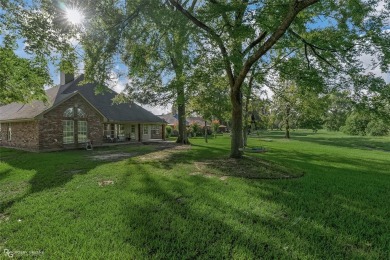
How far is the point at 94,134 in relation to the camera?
20.8 metres

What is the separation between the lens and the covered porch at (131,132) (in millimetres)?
24500

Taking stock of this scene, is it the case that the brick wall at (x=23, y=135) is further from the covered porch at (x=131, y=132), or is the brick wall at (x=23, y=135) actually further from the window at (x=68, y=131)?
the covered porch at (x=131, y=132)

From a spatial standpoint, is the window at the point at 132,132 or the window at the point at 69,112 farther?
the window at the point at 132,132

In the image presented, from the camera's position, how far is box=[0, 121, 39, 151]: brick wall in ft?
57.2

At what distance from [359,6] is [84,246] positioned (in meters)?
10.9

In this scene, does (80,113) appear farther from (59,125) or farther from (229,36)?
(229,36)

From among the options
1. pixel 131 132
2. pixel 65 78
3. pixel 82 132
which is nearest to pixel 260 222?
pixel 82 132

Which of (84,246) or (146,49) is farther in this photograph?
(146,49)

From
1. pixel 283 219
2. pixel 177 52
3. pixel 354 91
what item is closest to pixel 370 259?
pixel 283 219

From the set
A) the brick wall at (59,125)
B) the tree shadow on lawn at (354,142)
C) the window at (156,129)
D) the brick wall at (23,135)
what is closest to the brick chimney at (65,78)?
the brick wall at (23,135)

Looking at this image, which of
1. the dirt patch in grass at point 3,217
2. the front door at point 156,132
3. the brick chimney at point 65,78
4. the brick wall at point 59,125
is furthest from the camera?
the front door at point 156,132

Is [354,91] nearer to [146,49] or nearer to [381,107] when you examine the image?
[381,107]

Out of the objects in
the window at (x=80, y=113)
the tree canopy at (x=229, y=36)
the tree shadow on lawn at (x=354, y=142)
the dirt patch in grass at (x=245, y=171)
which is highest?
the tree canopy at (x=229, y=36)

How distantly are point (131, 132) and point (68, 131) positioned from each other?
28.4 ft
